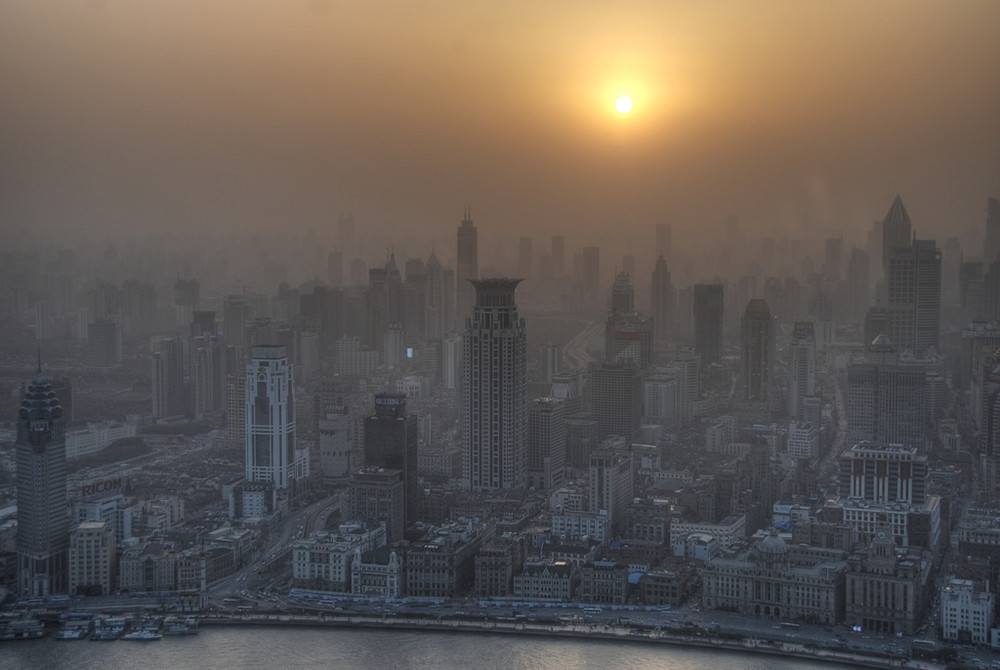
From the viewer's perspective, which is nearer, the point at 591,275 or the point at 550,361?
the point at 591,275

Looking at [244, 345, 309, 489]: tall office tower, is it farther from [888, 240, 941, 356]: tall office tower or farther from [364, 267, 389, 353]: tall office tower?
[888, 240, 941, 356]: tall office tower

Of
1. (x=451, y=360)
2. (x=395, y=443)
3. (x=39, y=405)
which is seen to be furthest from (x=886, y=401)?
(x=39, y=405)

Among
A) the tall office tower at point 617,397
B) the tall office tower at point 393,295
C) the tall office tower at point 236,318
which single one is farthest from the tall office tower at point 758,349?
the tall office tower at point 236,318

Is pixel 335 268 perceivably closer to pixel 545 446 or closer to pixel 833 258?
pixel 545 446

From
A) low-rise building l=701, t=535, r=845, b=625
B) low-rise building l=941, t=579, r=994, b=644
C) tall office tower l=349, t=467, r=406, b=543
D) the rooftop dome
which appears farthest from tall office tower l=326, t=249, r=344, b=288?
low-rise building l=941, t=579, r=994, b=644

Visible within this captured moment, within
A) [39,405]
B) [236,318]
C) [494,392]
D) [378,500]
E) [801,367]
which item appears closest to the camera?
[39,405]

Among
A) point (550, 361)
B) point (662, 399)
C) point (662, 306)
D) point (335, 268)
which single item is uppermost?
point (335, 268)
